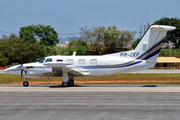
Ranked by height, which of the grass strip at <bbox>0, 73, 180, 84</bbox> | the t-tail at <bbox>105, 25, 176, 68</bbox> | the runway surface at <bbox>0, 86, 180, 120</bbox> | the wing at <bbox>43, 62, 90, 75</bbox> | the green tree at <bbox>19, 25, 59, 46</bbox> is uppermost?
the green tree at <bbox>19, 25, 59, 46</bbox>

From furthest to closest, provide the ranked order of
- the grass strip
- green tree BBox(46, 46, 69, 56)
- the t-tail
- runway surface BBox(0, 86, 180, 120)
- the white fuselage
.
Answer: green tree BBox(46, 46, 69, 56) < the grass strip < the white fuselage < the t-tail < runway surface BBox(0, 86, 180, 120)

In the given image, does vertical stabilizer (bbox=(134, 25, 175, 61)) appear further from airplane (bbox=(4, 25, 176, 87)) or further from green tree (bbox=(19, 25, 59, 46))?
green tree (bbox=(19, 25, 59, 46))

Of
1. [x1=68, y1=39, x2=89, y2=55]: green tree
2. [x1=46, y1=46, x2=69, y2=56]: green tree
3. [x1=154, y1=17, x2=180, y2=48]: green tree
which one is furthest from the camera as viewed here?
[x1=154, y1=17, x2=180, y2=48]: green tree

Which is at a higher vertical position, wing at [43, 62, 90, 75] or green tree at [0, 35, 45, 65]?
green tree at [0, 35, 45, 65]

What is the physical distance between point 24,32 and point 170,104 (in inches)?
3043

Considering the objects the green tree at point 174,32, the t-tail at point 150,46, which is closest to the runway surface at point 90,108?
the t-tail at point 150,46

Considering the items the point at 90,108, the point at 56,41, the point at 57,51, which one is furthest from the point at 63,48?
the point at 90,108

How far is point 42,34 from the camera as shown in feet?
291

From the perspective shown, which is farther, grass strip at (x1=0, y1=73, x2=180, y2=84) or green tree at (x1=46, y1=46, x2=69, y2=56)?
green tree at (x1=46, y1=46, x2=69, y2=56)

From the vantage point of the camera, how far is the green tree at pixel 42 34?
86.6 metres

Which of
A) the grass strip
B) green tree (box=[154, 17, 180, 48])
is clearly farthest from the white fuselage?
green tree (box=[154, 17, 180, 48])

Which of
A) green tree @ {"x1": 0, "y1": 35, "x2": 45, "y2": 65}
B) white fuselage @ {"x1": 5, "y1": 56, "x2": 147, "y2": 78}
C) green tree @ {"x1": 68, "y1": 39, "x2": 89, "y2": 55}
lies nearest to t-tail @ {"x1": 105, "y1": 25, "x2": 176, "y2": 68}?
white fuselage @ {"x1": 5, "y1": 56, "x2": 147, "y2": 78}

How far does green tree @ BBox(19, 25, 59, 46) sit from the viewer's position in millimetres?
86606

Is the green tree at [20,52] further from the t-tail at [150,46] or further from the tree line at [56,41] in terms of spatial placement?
the t-tail at [150,46]
